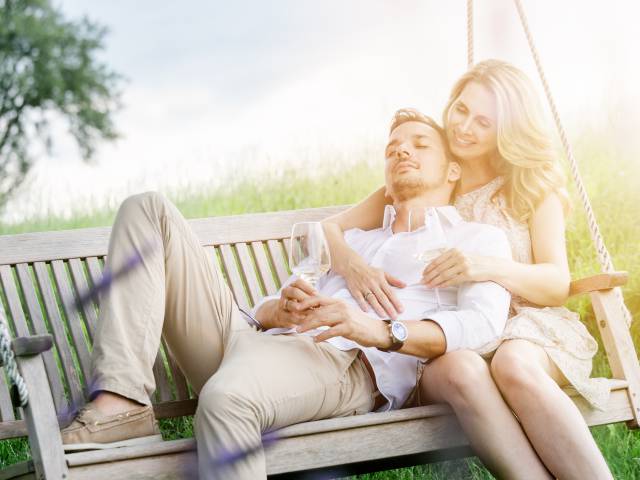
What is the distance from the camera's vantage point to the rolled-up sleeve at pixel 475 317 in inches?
92.1

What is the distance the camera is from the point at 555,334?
2537 mm

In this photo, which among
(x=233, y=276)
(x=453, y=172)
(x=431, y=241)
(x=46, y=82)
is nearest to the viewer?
(x=431, y=241)

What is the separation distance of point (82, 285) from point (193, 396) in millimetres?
581

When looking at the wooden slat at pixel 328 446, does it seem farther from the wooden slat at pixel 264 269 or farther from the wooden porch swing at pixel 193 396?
the wooden slat at pixel 264 269

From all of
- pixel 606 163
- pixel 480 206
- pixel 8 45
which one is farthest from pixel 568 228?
pixel 8 45

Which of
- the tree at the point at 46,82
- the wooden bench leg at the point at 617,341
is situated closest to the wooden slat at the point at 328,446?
the wooden bench leg at the point at 617,341

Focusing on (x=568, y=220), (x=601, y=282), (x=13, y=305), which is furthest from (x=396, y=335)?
(x=568, y=220)

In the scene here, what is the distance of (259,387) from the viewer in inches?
83.9

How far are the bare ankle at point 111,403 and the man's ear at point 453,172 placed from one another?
4.42 feet

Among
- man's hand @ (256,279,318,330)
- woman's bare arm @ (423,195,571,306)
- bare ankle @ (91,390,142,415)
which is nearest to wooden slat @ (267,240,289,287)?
man's hand @ (256,279,318,330)

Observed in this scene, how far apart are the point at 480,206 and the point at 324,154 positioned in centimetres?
325

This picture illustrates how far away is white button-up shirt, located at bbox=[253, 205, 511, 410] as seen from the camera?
7.75 feet

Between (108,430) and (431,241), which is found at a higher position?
(431,241)

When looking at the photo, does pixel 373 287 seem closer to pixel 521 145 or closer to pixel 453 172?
pixel 453 172
